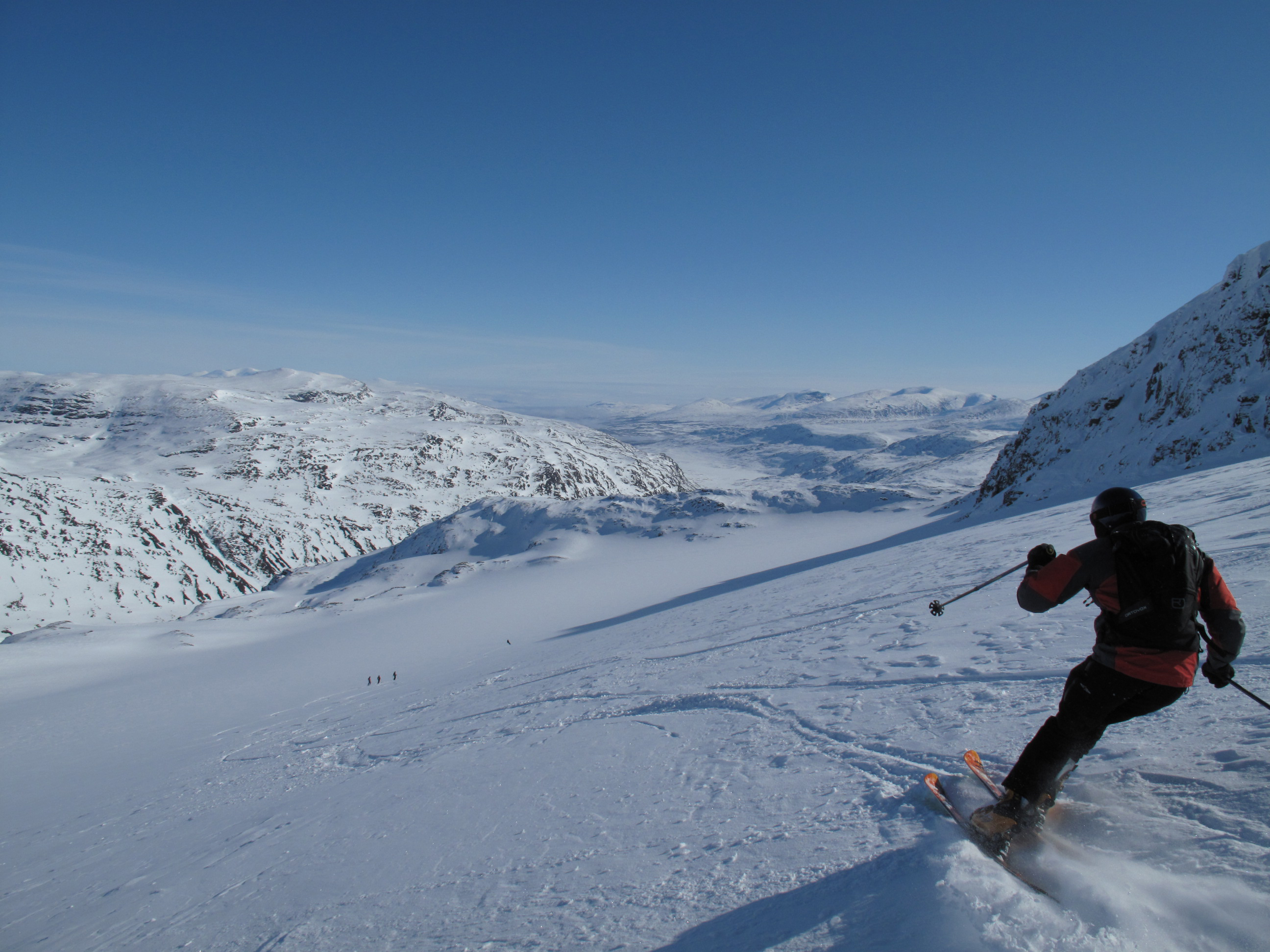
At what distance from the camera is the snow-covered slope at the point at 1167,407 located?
25.2 metres

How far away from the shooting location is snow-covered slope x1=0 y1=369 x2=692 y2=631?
275 feet

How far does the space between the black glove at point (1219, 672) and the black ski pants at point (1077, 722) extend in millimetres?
276

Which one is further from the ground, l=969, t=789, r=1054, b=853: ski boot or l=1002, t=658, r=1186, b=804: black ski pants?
l=1002, t=658, r=1186, b=804: black ski pants

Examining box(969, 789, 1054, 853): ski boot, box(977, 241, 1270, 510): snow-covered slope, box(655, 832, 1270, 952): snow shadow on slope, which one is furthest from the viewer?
box(977, 241, 1270, 510): snow-covered slope

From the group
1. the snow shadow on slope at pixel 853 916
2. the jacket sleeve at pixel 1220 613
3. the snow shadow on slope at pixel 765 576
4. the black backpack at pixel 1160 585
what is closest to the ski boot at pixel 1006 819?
the snow shadow on slope at pixel 853 916

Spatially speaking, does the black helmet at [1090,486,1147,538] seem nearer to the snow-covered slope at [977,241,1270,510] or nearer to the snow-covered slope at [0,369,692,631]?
the snow-covered slope at [977,241,1270,510]

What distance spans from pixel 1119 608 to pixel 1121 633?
15cm

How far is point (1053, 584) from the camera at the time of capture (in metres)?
3.81

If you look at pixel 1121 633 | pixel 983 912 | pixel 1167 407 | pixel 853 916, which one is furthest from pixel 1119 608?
pixel 1167 407

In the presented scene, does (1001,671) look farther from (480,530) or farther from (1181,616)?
(480,530)

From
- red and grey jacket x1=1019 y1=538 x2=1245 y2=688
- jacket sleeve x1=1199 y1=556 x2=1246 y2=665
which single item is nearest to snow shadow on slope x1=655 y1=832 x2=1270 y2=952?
red and grey jacket x1=1019 y1=538 x2=1245 y2=688

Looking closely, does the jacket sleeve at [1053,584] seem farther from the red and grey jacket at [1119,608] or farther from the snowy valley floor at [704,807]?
the snowy valley floor at [704,807]

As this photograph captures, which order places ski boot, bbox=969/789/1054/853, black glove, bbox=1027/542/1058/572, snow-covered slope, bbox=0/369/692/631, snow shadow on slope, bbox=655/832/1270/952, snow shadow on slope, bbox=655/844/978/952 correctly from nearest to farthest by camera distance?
snow shadow on slope, bbox=655/832/1270/952
snow shadow on slope, bbox=655/844/978/952
ski boot, bbox=969/789/1054/853
black glove, bbox=1027/542/1058/572
snow-covered slope, bbox=0/369/692/631

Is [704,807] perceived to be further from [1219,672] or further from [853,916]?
[1219,672]
